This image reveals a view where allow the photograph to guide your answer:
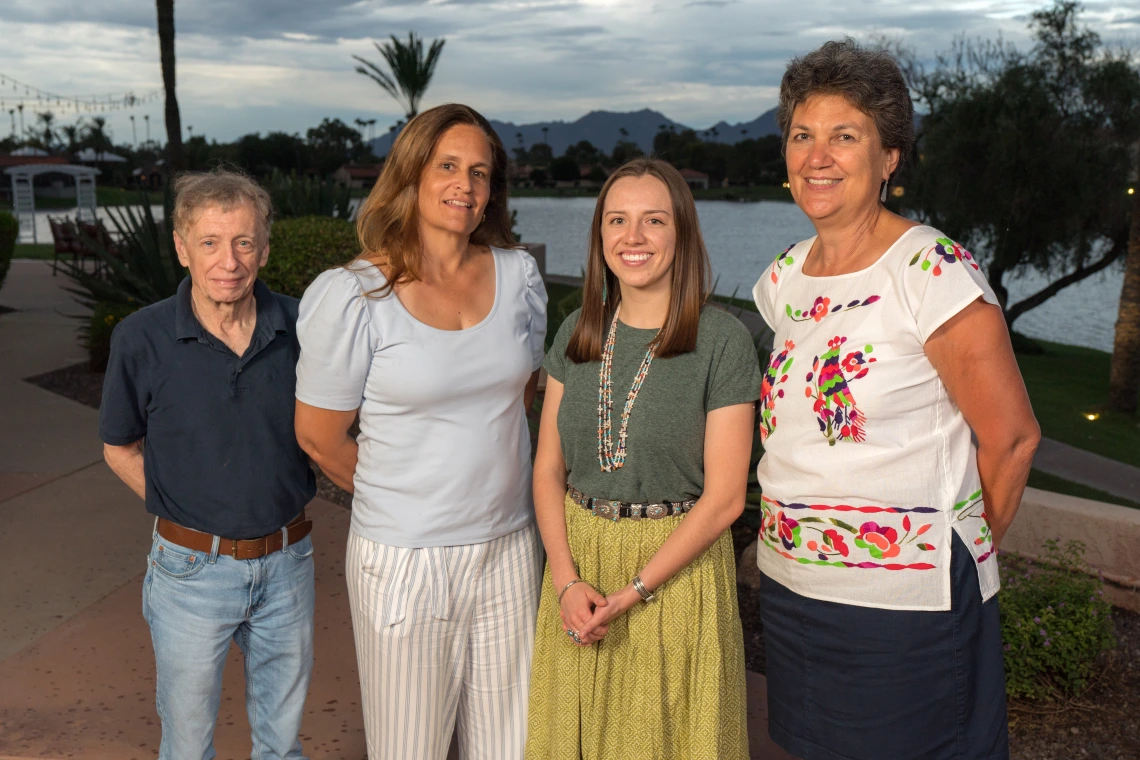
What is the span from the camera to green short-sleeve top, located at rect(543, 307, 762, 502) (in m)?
2.27

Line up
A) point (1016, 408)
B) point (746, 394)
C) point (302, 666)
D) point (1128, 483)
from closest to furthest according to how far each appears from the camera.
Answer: point (1016, 408), point (746, 394), point (302, 666), point (1128, 483)

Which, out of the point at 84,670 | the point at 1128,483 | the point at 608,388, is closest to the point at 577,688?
the point at 608,388

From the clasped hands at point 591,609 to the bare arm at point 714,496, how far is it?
63mm

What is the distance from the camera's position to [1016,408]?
2064mm

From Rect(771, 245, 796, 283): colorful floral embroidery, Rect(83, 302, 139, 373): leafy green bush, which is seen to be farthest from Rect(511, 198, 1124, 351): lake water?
Rect(771, 245, 796, 283): colorful floral embroidery

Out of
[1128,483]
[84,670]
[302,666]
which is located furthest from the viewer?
[1128,483]

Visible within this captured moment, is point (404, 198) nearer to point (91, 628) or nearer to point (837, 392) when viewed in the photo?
point (837, 392)

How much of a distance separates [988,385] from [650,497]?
30.2 inches

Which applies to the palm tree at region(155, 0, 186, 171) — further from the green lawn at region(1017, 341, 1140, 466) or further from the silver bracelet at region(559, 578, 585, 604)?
the silver bracelet at region(559, 578, 585, 604)

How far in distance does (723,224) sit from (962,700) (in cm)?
3105

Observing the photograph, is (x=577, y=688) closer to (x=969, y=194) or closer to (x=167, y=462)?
(x=167, y=462)

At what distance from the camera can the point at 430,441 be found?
7.75 feet

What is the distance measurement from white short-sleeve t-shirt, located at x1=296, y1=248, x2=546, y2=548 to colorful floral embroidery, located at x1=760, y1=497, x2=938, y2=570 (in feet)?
2.27

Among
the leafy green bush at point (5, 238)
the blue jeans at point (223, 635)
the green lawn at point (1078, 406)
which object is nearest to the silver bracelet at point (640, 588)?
the blue jeans at point (223, 635)
